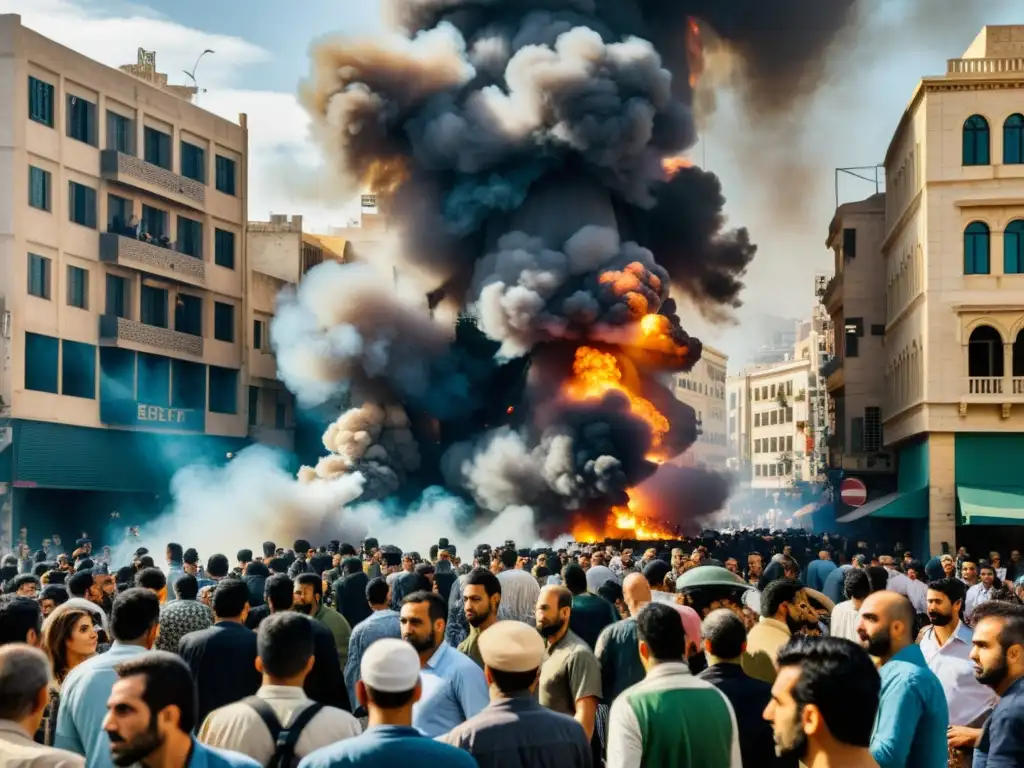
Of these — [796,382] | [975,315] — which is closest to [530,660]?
[975,315]

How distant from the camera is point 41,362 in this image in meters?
43.1

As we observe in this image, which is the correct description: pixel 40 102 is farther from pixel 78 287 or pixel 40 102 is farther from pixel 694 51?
pixel 694 51

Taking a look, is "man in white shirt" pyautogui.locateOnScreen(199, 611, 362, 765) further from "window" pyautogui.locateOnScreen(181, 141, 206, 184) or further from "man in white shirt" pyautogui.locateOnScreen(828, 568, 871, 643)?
"window" pyautogui.locateOnScreen(181, 141, 206, 184)

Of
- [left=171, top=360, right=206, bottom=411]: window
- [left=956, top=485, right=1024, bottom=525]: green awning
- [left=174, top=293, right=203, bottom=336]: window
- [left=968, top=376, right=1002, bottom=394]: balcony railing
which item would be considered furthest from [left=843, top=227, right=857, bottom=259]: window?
[left=171, top=360, right=206, bottom=411]: window

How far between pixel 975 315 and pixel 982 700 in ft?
106

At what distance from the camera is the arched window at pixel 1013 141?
130 ft

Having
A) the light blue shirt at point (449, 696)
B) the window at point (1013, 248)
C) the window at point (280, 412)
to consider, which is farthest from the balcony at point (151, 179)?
the light blue shirt at point (449, 696)

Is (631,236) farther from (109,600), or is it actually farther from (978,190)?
(109,600)

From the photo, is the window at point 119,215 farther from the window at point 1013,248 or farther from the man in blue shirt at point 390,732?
the man in blue shirt at point 390,732

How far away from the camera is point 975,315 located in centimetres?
4000

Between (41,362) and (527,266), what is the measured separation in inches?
594

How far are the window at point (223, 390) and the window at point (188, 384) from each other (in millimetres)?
984

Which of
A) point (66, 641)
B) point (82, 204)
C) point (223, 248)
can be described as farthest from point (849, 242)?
point (66, 641)

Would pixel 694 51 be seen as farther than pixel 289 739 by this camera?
Yes
